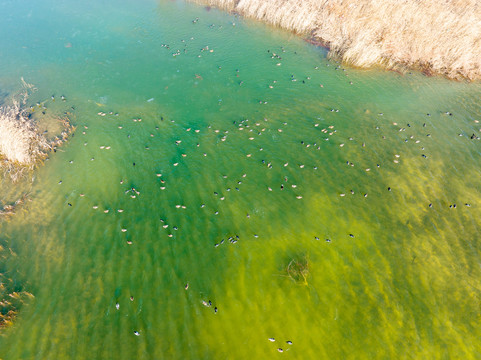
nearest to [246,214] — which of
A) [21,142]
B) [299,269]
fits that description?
[299,269]

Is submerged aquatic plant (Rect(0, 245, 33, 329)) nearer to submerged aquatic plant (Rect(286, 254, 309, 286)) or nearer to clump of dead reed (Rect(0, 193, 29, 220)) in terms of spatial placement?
clump of dead reed (Rect(0, 193, 29, 220))

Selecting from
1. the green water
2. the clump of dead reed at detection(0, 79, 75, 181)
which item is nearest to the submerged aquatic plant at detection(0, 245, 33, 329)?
the green water

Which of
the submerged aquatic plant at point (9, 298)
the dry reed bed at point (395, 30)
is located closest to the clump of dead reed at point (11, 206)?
the submerged aquatic plant at point (9, 298)

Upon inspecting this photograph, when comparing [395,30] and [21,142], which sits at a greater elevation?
[395,30]

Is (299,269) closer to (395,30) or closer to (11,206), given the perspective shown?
(11,206)

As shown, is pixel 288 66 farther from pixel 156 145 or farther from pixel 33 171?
pixel 33 171
